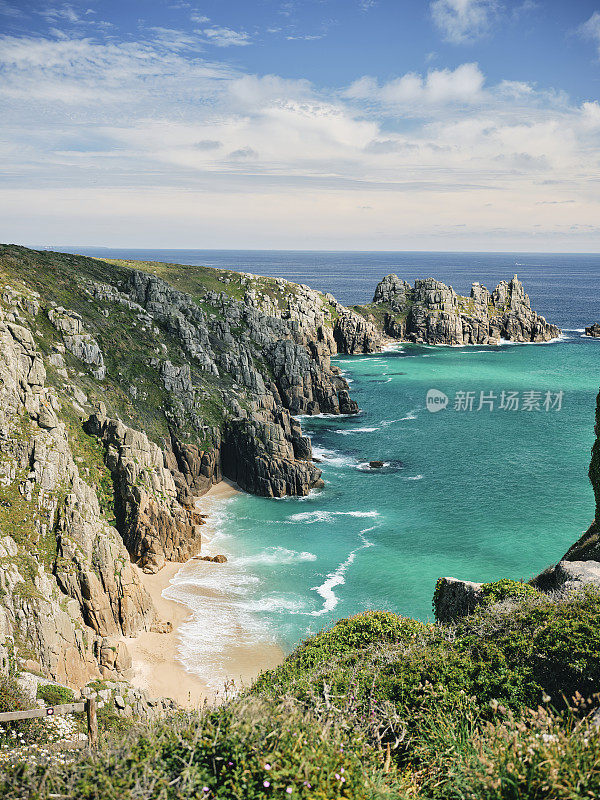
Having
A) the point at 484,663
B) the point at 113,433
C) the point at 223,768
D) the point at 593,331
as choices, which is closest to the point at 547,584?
the point at 484,663

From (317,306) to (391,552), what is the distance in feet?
345

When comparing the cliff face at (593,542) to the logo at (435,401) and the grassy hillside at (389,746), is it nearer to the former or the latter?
the grassy hillside at (389,746)

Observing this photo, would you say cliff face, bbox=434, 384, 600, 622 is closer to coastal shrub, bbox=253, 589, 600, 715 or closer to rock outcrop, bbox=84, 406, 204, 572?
coastal shrub, bbox=253, 589, 600, 715

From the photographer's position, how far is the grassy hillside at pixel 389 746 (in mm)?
10047

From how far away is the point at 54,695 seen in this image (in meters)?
25.4

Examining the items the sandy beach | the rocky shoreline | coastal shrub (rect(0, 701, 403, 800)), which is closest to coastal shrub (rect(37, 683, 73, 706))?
the rocky shoreline

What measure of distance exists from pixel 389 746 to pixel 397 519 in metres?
46.0

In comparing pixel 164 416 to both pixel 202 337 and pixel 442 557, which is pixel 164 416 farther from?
pixel 442 557

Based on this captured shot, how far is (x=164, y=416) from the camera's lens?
2719 inches

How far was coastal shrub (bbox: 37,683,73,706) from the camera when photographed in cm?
2484

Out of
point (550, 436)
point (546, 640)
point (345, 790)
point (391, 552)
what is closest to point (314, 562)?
point (391, 552)

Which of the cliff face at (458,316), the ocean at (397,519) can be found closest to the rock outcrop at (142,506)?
the ocean at (397,519)

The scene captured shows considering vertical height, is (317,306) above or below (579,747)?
above

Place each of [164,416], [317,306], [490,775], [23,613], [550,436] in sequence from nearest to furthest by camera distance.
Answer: [490,775] < [23,613] < [164,416] < [550,436] < [317,306]
